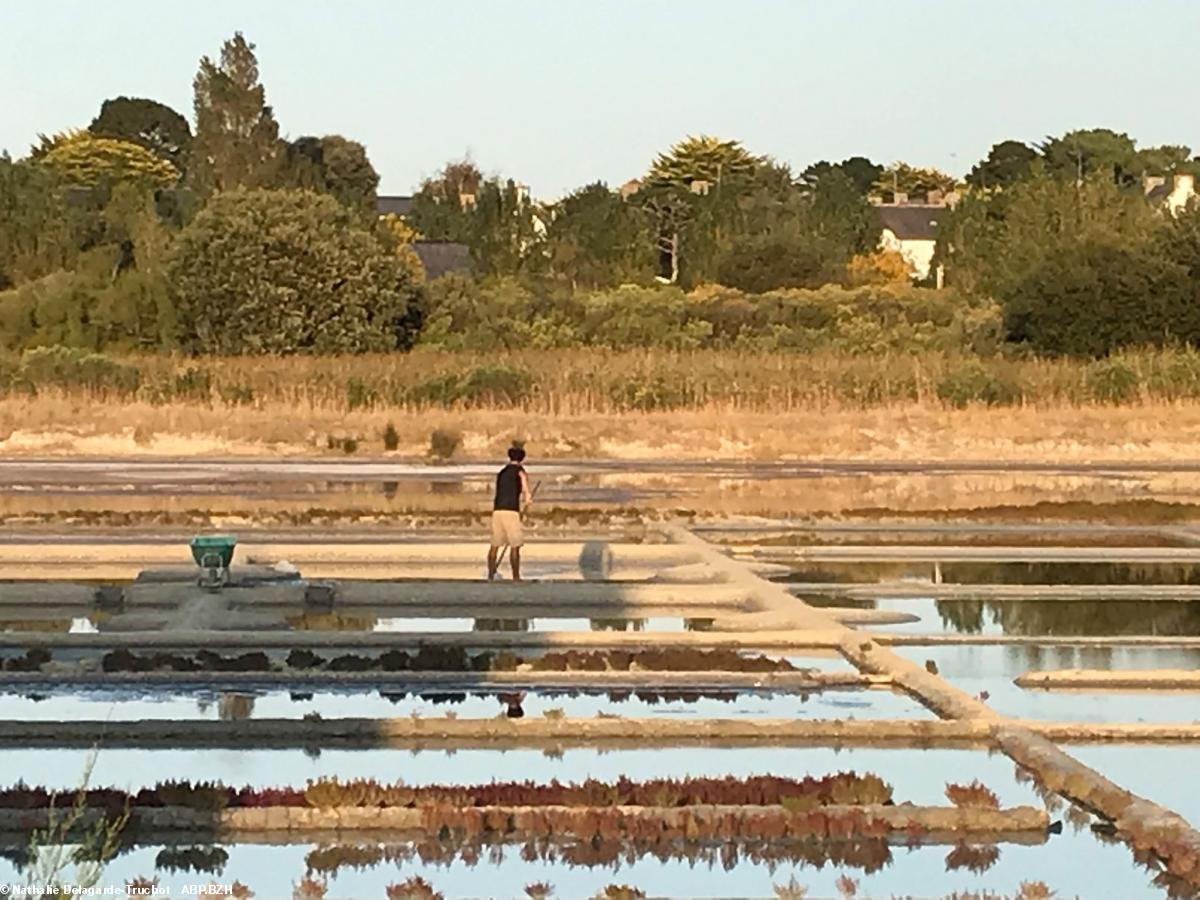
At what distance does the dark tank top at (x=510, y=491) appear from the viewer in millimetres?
23469

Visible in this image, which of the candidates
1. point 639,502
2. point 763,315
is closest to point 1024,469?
point 639,502

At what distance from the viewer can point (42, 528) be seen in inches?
1224

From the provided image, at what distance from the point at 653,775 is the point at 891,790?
161 cm

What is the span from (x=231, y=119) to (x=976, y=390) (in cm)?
4445

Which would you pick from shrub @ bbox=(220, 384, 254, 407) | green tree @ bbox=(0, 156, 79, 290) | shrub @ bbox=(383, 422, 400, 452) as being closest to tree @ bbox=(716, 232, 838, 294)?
green tree @ bbox=(0, 156, 79, 290)

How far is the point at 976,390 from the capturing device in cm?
5100

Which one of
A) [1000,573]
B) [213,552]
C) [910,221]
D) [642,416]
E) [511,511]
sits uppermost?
[910,221]

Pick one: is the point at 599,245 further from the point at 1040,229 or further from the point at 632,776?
the point at 632,776

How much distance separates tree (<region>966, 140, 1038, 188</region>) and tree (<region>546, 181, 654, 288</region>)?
53.1m

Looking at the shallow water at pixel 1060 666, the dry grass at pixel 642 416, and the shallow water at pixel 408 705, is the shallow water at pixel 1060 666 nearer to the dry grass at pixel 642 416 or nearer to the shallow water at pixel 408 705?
the shallow water at pixel 408 705

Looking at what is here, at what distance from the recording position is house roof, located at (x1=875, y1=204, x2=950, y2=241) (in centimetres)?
12269

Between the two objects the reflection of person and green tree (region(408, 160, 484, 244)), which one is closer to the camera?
the reflection of person

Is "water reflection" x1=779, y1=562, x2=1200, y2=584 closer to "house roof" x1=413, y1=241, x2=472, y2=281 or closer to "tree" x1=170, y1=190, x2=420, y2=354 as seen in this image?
"tree" x1=170, y1=190, x2=420, y2=354

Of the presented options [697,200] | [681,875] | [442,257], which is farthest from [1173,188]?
[681,875]
